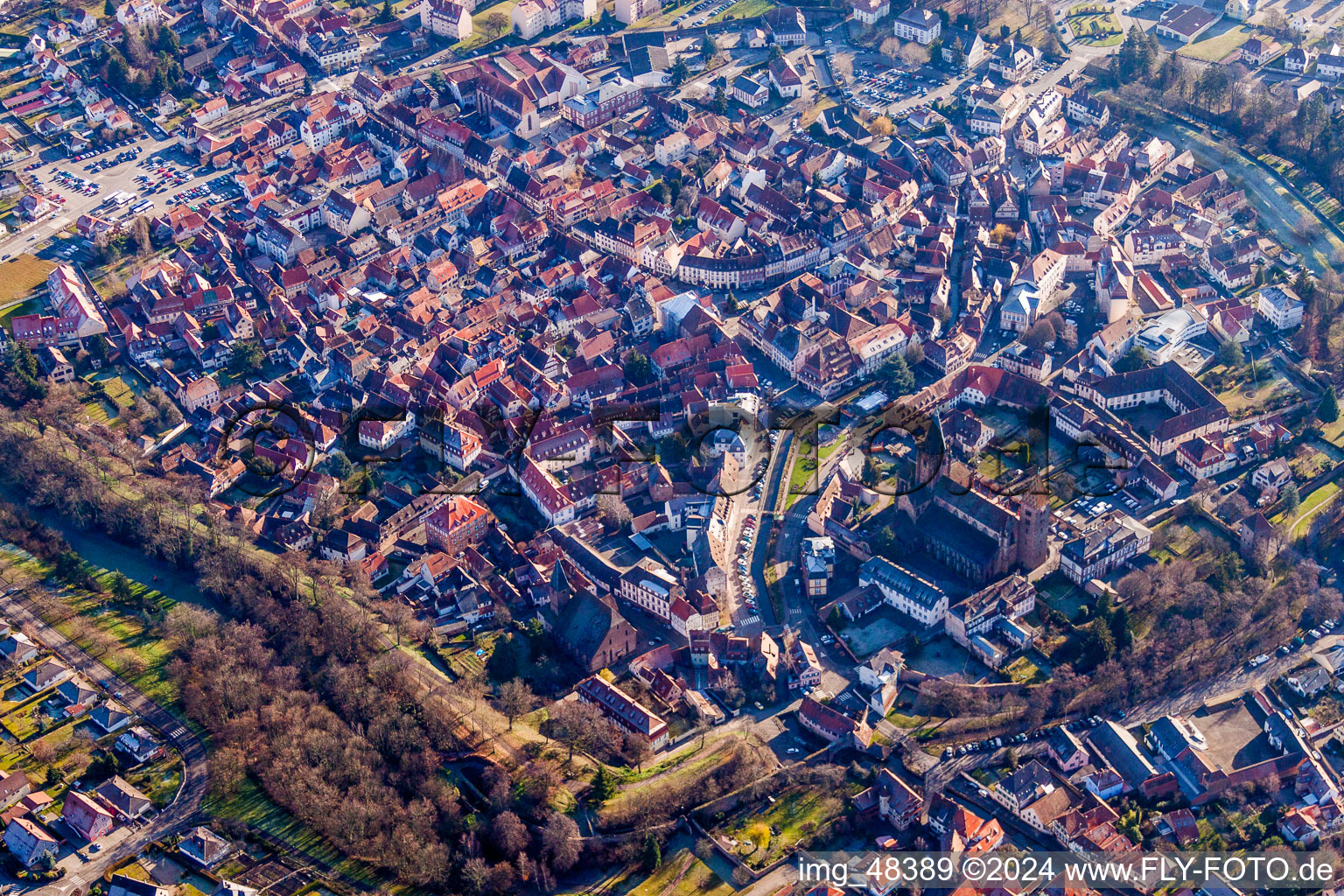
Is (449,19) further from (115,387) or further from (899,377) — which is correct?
(899,377)

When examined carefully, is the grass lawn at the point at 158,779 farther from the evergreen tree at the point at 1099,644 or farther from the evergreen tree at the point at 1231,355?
the evergreen tree at the point at 1231,355

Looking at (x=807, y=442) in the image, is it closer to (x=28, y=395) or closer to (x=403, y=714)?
(x=403, y=714)

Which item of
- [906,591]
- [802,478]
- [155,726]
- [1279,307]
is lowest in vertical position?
[1279,307]

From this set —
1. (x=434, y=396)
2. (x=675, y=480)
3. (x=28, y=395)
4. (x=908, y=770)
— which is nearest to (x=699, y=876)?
(x=908, y=770)

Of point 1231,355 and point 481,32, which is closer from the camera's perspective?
point 1231,355

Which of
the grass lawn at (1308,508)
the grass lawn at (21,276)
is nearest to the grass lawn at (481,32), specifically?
the grass lawn at (21,276)

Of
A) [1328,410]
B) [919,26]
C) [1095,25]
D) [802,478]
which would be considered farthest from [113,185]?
[1328,410]

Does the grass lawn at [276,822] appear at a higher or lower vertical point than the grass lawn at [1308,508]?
higher

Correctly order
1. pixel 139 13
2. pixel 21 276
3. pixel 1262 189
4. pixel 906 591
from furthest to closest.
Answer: pixel 139 13 < pixel 1262 189 < pixel 21 276 < pixel 906 591
